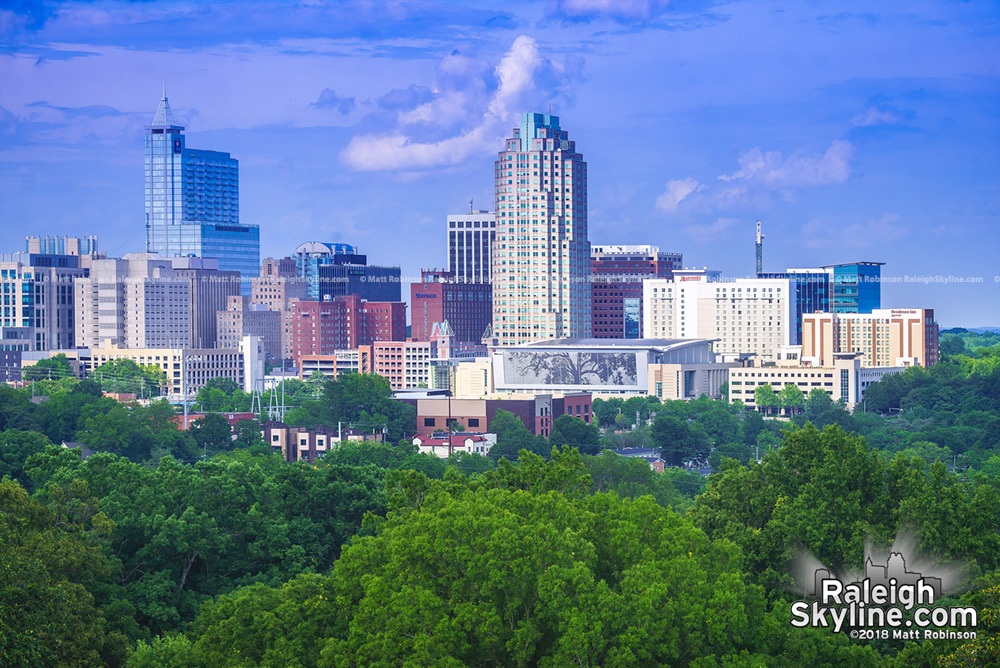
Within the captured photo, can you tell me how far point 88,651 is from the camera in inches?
1183

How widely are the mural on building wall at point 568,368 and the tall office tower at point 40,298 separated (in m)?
62.5

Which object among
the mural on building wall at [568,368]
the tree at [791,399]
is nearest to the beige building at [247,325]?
the mural on building wall at [568,368]

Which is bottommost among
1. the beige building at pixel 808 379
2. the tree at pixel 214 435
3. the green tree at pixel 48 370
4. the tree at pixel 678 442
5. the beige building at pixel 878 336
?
the tree at pixel 678 442

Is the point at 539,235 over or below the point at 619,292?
over

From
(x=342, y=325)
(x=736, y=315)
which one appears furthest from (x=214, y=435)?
(x=342, y=325)

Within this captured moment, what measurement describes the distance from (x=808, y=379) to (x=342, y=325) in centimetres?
6327

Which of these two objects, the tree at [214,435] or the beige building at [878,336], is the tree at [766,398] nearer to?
the beige building at [878,336]

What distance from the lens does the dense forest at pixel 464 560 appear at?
25.7 m

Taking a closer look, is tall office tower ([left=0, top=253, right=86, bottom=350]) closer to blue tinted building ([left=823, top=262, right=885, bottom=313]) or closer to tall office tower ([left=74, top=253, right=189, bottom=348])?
tall office tower ([left=74, top=253, right=189, bottom=348])

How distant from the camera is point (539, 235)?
150 metres

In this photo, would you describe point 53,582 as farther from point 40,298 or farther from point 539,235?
point 40,298

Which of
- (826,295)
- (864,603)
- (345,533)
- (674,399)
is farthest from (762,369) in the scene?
(864,603)

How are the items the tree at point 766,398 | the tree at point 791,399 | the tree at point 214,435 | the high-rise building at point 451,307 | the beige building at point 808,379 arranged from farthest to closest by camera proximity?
1. the high-rise building at point 451,307
2. the beige building at point 808,379
3. the tree at point 766,398
4. the tree at point 791,399
5. the tree at point 214,435

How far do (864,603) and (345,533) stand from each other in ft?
58.1
